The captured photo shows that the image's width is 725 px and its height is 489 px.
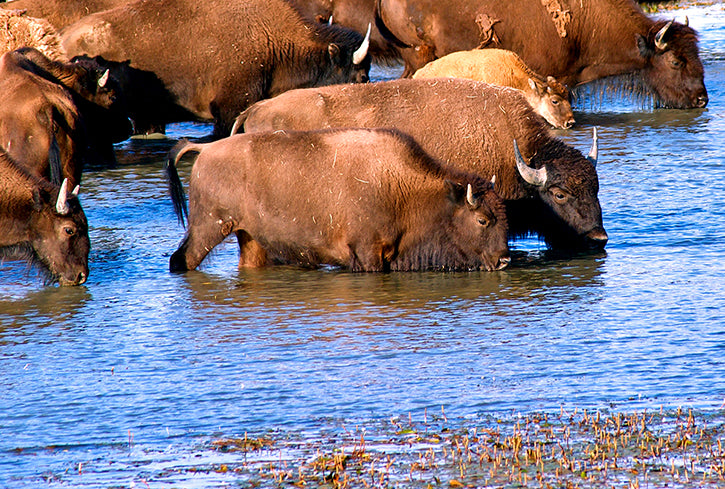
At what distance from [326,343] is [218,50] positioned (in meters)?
7.89

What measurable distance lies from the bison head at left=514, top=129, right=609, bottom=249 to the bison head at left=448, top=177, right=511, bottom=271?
80 centimetres

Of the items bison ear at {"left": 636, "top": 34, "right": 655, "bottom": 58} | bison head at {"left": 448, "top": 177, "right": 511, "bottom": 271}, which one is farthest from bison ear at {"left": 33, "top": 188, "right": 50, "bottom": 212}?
bison ear at {"left": 636, "top": 34, "right": 655, "bottom": 58}

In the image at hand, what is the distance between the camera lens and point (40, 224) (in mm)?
8945

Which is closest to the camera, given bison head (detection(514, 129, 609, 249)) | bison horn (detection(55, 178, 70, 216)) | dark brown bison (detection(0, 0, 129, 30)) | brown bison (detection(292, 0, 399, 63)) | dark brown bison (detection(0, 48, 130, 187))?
bison horn (detection(55, 178, 70, 216))

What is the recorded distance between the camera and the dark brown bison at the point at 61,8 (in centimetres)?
1537

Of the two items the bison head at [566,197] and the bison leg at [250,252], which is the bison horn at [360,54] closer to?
the bison head at [566,197]

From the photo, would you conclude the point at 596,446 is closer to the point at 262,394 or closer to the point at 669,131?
the point at 262,394

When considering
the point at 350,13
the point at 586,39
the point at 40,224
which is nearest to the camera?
the point at 40,224

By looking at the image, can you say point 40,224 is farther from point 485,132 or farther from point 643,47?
point 643,47

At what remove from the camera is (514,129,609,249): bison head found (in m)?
9.27

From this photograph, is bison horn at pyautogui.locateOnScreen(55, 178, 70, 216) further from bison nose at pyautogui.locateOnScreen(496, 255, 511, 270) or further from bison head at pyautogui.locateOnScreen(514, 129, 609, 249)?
bison head at pyautogui.locateOnScreen(514, 129, 609, 249)

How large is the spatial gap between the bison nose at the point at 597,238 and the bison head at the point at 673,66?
709 cm

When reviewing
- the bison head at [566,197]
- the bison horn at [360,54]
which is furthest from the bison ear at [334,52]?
the bison head at [566,197]

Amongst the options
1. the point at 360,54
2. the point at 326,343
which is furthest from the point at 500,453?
the point at 360,54
